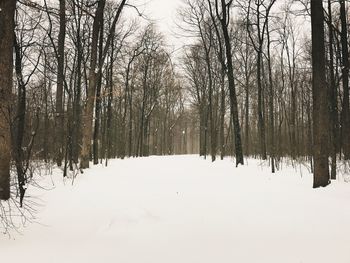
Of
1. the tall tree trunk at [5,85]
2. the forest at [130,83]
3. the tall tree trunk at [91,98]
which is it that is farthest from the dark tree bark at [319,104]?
the tall tree trunk at [91,98]

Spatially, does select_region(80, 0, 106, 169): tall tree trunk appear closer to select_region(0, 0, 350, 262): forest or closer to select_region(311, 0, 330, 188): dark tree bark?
select_region(0, 0, 350, 262): forest

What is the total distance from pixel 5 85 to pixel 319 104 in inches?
260

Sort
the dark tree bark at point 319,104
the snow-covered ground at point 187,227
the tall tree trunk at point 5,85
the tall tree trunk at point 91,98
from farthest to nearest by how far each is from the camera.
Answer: the tall tree trunk at point 91,98
the dark tree bark at point 319,104
the tall tree trunk at point 5,85
the snow-covered ground at point 187,227

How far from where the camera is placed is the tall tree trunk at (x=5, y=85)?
5.34 metres

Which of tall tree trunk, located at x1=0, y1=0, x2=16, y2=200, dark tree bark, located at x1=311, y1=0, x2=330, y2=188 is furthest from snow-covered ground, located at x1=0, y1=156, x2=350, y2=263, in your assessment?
tall tree trunk, located at x1=0, y1=0, x2=16, y2=200

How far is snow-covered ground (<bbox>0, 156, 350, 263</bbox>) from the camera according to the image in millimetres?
3432

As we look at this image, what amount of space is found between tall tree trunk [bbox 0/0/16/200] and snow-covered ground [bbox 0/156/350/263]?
87cm

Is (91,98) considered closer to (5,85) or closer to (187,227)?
(5,85)

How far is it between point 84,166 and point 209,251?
11168 mm

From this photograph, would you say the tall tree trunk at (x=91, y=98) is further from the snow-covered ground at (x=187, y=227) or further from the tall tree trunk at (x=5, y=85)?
the tall tree trunk at (x=5, y=85)

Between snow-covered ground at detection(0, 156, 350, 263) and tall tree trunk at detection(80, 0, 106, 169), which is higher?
tall tree trunk at detection(80, 0, 106, 169)

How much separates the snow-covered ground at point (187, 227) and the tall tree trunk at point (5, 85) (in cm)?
87

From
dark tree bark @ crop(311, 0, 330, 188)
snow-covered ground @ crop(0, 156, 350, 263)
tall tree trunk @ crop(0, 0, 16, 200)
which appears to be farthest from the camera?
dark tree bark @ crop(311, 0, 330, 188)

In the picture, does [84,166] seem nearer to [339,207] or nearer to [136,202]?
[136,202]
